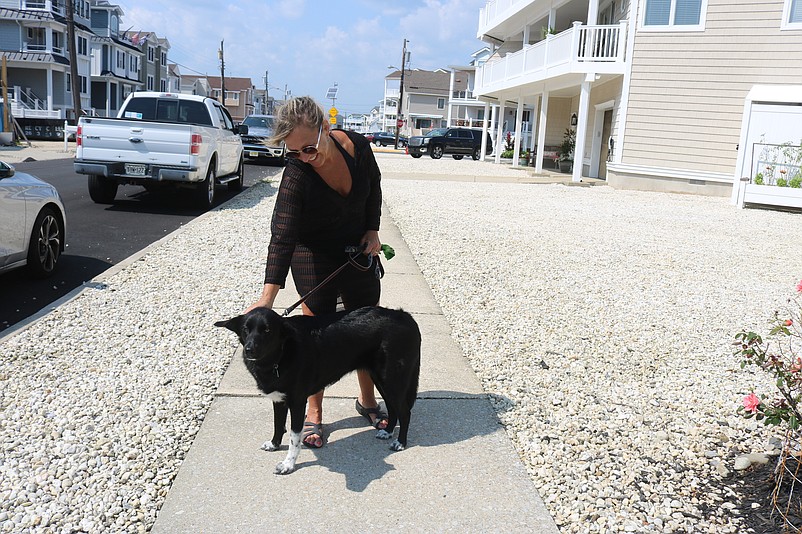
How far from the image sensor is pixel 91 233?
10.5 m

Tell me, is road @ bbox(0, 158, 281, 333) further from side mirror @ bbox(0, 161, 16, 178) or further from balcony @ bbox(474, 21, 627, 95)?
balcony @ bbox(474, 21, 627, 95)

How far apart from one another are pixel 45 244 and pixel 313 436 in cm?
505

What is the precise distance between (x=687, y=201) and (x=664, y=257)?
931 cm

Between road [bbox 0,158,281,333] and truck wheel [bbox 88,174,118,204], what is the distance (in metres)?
0.15

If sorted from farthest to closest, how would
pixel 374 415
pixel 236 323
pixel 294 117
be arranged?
pixel 374 415 → pixel 294 117 → pixel 236 323

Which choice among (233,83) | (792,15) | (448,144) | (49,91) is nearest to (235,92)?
(233,83)

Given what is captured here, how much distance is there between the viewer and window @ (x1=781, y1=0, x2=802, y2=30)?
1870 cm

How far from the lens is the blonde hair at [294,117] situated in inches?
136

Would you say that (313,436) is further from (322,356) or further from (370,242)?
(370,242)

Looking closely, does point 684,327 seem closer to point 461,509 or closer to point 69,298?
point 461,509

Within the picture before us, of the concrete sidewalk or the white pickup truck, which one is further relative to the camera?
the white pickup truck

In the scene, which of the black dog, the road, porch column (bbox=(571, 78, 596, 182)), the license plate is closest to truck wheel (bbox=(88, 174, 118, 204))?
the road

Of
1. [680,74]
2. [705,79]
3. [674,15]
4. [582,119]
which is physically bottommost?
[582,119]

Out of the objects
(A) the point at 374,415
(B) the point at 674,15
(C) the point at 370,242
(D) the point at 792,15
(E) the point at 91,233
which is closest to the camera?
(C) the point at 370,242
